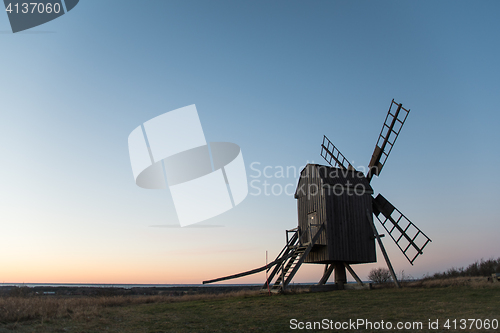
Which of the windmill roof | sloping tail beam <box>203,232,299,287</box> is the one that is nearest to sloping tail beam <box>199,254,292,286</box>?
sloping tail beam <box>203,232,299,287</box>

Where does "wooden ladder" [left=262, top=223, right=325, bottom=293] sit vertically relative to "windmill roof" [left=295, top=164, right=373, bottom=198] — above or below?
below

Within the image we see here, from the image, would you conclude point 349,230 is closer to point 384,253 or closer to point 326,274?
point 384,253

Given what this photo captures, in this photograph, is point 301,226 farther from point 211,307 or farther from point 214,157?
point 211,307

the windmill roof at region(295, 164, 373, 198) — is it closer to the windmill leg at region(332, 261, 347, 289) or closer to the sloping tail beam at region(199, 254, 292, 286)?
the windmill leg at region(332, 261, 347, 289)

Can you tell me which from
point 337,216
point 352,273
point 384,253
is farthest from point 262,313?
point 352,273

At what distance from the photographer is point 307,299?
14.9m

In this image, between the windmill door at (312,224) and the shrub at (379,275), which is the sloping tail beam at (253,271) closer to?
the windmill door at (312,224)

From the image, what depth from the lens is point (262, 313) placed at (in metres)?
11.6

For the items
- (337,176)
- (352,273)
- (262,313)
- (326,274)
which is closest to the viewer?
(262,313)

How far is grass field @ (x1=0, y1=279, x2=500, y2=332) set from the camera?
30.3ft

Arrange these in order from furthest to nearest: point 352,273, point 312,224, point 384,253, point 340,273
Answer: point 340,273
point 312,224
point 352,273
point 384,253

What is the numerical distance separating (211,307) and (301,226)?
31.8ft

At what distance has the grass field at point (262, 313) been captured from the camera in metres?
9.23

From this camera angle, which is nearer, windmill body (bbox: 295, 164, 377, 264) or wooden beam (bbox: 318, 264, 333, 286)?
windmill body (bbox: 295, 164, 377, 264)
